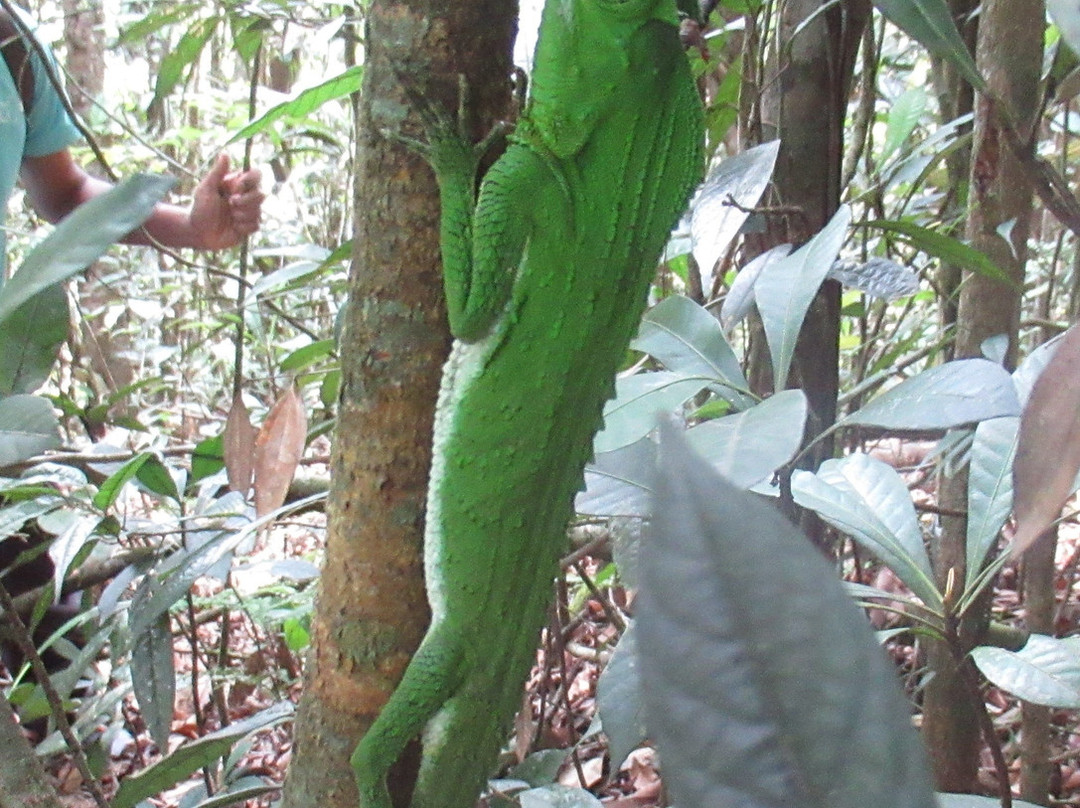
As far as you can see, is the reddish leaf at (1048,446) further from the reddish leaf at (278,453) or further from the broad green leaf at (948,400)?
the reddish leaf at (278,453)

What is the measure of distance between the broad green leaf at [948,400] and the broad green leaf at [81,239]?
98cm

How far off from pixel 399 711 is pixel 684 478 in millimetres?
1079

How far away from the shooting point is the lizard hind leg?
1265 mm

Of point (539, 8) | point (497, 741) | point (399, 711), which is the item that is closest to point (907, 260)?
point (539, 8)

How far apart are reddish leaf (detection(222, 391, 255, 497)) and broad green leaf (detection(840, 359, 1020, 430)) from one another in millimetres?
1283

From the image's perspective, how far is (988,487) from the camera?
4.29 feet

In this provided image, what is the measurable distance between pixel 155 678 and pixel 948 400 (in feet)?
5.57

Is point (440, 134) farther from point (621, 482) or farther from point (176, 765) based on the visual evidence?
point (176, 765)

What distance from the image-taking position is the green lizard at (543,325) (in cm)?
143

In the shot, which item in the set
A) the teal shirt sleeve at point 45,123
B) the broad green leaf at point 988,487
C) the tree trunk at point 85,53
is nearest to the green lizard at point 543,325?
the broad green leaf at point 988,487

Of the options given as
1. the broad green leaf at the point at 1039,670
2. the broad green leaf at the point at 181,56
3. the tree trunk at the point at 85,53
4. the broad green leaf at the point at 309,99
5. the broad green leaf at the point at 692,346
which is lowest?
the broad green leaf at the point at 1039,670

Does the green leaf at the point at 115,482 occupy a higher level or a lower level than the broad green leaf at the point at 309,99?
lower

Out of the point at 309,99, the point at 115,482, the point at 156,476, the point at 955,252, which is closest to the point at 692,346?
the point at 955,252

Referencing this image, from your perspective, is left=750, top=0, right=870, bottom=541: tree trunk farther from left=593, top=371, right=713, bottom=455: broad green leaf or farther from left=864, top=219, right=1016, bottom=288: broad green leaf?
left=593, top=371, right=713, bottom=455: broad green leaf
